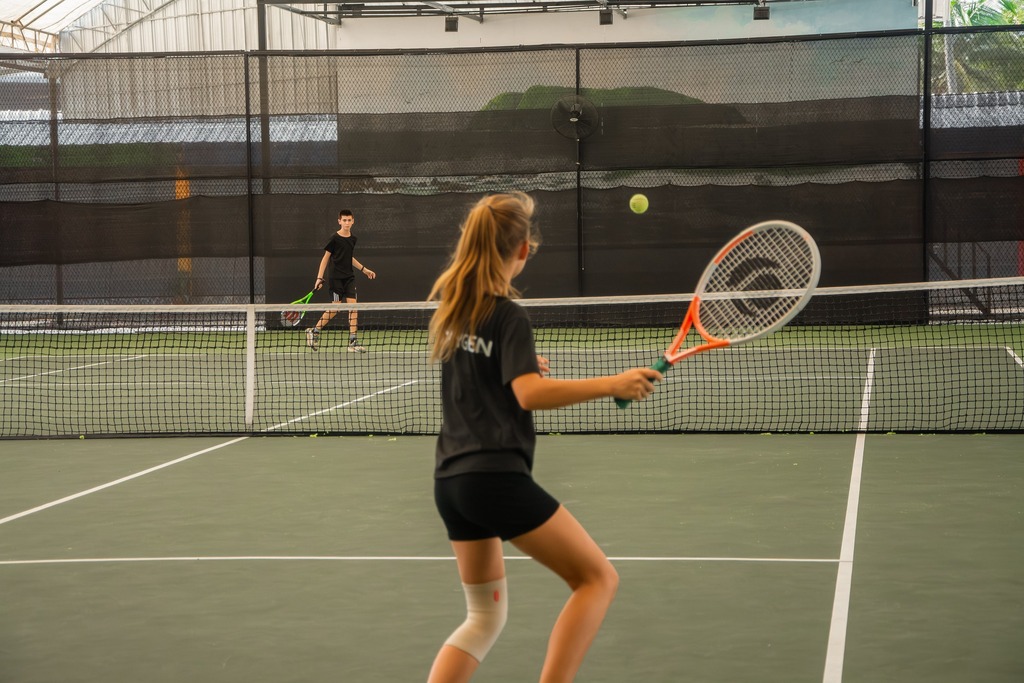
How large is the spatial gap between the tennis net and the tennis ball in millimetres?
1270

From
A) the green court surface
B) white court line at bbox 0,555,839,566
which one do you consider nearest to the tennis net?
the green court surface

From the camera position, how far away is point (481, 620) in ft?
9.53

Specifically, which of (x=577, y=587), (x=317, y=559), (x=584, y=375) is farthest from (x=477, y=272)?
(x=584, y=375)

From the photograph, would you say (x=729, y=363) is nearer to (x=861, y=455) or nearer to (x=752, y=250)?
(x=861, y=455)

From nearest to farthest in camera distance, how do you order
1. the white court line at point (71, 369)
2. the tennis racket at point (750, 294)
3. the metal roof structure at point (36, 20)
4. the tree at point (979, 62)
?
→ the tennis racket at point (750, 294) → the white court line at point (71, 369) → the tree at point (979, 62) → the metal roof structure at point (36, 20)

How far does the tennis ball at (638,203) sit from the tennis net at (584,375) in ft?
4.17

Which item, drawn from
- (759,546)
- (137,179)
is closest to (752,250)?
(759,546)

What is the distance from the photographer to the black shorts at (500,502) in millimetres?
2736

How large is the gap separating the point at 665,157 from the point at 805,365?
5.42 metres

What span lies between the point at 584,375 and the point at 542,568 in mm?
6368

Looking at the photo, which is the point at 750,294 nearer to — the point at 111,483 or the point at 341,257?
the point at 111,483

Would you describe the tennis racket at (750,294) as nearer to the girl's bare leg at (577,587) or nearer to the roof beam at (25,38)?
the girl's bare leg at (577,587)

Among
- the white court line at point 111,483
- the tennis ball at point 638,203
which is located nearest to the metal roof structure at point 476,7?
the tennis ball at point 638,203

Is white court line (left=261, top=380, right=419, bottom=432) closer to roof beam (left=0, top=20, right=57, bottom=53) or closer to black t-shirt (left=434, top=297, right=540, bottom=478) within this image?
black t-shirt (left=434, top=297, right=540, bottom=478)
